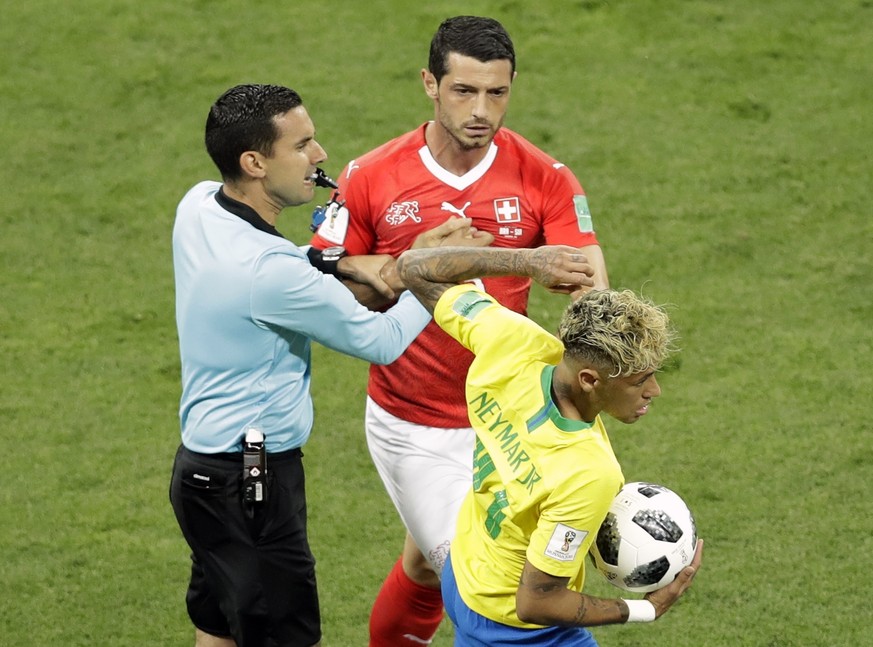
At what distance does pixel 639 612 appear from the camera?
4152mm

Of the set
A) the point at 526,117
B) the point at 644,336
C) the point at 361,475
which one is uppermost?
the point at 644,336

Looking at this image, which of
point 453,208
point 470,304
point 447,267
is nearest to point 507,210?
point 453,208

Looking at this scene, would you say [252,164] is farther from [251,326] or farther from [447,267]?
[447,267]

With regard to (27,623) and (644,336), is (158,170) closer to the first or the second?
(27,623)

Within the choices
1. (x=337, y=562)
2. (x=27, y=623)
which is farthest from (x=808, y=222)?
(x=27, y=623)

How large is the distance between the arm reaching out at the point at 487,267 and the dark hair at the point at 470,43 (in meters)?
0.95

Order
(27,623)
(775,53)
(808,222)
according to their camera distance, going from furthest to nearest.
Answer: (775,53) < (808,222) < (27,623)

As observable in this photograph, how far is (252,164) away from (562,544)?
1660 mm

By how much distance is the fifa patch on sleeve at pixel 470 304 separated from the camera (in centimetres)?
443

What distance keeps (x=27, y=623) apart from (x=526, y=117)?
226 inches

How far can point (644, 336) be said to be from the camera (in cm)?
393

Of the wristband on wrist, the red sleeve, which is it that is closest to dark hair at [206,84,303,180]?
the red sleeve

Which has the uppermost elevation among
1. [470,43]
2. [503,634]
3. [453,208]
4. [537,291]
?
[470,43]

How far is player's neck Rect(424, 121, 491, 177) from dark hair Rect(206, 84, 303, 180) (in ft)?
2.77
